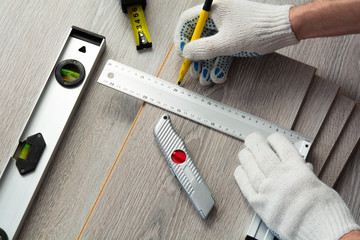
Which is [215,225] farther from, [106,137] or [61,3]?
[61,3]

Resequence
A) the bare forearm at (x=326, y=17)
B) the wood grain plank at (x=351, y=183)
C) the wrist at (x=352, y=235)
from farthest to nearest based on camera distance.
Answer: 1. the wood grain plank at (x=351, y=183)
2. the bare forearm at (x=326, y=17)
3. the wrist at (x=352, y=235)

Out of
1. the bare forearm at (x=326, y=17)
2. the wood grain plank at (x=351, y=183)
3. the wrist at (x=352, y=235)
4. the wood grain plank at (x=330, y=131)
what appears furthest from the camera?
the wood grain plank at (x=351, y=183)

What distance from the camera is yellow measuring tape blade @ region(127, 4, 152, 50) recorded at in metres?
1.53

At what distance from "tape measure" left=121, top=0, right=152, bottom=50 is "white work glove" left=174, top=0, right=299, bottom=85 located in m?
0.23

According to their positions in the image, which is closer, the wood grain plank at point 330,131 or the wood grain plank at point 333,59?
the wood grain plank at point 330,131

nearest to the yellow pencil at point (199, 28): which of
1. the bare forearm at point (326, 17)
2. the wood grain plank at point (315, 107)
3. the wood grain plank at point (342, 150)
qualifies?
the bare forearm at point (326, 17)

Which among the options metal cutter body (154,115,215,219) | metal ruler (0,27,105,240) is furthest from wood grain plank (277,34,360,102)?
metal ruler (0,27,105,240)

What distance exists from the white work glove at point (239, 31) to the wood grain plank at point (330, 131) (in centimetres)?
28

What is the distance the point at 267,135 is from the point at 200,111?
0.22m

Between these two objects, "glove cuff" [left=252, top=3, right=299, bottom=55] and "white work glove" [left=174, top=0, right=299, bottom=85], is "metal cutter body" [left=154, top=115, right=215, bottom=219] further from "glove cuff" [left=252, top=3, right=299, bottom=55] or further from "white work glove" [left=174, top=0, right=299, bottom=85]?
"glove cuff" [left=252, top=3, right=299, bottom=55]

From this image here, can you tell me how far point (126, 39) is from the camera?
1549 millimetres

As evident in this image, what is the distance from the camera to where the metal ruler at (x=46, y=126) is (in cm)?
135

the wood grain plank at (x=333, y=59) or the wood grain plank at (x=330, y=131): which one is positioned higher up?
the wood grain plank at (x=333, y=59)

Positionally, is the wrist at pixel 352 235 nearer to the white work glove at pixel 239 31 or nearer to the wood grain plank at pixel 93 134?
the white work glove at pixel 239 31
